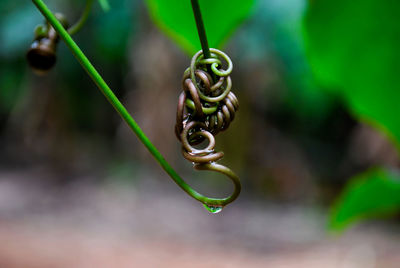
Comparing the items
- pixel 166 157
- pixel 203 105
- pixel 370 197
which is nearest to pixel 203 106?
pixel 203 105

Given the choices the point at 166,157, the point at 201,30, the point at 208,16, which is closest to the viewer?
the point at 201,30

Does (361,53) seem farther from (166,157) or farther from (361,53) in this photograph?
(166,157)

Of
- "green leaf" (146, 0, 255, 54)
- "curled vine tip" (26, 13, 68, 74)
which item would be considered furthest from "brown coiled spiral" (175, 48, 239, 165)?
"green leaf" (146, 0, 255, 54)

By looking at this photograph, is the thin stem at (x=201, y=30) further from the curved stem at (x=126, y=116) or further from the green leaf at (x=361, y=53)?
the green leaf at (x=361, y=53)

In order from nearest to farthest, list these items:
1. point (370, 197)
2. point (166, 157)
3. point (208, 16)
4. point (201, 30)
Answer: point (201, 30) → point (208, 16) → point (370, 197) → point (166, 157)

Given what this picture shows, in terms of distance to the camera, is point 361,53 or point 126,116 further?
point 361,53

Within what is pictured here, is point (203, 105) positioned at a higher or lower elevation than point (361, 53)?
higher
